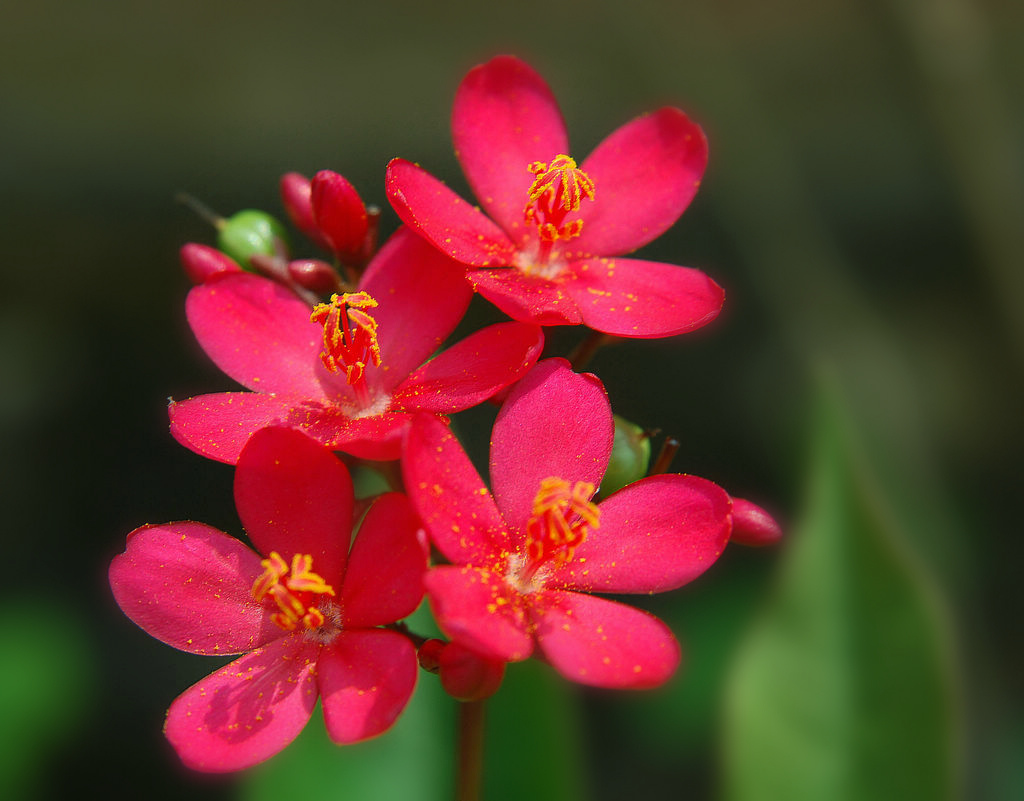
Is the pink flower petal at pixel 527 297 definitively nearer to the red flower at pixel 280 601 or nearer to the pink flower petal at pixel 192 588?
the red flower at pixel 280 601

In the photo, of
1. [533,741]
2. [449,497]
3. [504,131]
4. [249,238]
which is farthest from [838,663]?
[249,238]

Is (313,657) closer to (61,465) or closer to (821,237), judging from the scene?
(61,465)

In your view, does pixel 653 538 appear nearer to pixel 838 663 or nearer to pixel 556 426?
pixel 556 426

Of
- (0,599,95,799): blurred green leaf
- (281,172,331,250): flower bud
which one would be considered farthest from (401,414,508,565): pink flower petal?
(0,599,95,799): blurred green leaf

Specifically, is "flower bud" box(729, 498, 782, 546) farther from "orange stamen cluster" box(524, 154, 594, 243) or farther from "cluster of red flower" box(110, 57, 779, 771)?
"orange stamen cluster" box(524, 154, 594, 243)

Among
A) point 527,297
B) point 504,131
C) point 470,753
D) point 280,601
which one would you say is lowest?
point 470,753

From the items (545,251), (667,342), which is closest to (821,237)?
(667,342)
